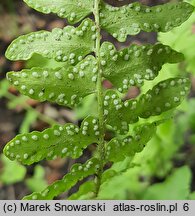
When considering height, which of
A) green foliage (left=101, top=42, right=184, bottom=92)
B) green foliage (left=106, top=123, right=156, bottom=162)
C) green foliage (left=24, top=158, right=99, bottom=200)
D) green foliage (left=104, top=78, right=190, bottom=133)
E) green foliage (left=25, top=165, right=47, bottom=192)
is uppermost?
green foliage (left=101, top=42, right=184, bottom=92)

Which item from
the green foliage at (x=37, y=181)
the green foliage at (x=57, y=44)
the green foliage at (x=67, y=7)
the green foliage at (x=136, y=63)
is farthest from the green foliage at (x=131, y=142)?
the green foliage at (x=37, y=181)

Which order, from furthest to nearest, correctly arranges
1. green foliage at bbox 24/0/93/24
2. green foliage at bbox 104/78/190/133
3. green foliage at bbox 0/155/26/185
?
1. green foliage at bbox 0/155/26/185
2. green foliage at bbox 104/78/190/133
3. green foliage at bbox 24/0/93/24

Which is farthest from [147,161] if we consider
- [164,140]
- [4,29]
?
[4,29]

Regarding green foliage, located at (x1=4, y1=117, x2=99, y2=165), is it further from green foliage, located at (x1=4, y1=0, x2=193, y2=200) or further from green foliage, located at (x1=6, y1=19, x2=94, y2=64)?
green foliage, located at (x1=6, y1=19, x2=94, y2=64)

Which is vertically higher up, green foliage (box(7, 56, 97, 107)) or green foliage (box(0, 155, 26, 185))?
green foliage (box(7, 56, 97, 107))

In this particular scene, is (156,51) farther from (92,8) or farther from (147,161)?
(147,161)

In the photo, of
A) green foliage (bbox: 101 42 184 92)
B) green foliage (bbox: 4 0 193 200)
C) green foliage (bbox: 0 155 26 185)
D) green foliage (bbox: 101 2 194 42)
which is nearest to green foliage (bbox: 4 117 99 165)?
green foliage (bbox: 4 0 193 200)

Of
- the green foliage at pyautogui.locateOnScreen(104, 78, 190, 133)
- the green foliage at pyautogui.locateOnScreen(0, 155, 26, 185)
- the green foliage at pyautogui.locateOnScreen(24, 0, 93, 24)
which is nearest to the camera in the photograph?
the green foliage at pyautogui.locateOnScreen(24, 0, 93, 24)

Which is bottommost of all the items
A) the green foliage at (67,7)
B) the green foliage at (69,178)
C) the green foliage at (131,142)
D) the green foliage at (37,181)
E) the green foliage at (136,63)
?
the green foliage at (37,181)

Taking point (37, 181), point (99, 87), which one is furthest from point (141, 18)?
point (37, 181)

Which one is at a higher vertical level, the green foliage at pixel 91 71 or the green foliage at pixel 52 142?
the green foliage at pixel 91 71

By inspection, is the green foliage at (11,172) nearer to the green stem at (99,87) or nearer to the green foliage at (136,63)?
the green stem at (99,87)
